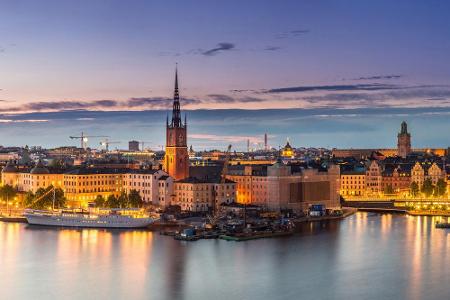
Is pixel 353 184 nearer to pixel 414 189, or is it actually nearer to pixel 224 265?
pixel 414 189

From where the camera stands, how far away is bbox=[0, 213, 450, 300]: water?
61.5ft

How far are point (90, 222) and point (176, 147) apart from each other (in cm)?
660

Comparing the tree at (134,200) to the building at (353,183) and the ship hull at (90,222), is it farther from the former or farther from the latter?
the building at (353,183)

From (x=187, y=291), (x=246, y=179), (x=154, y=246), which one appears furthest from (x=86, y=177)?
(x=187, y=291)

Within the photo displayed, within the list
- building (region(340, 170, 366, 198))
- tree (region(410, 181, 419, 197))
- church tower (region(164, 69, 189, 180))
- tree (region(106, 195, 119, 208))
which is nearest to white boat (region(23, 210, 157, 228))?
tree (region(106, 195, 119, 208))

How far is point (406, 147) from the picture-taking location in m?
62.3

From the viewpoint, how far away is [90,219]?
29.5 m

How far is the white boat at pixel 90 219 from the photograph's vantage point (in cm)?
2909

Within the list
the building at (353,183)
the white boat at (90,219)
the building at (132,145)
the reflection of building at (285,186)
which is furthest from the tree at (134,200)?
the building at (132,145)

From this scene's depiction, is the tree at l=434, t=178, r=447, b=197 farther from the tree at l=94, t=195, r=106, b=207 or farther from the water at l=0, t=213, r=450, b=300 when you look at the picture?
the tree at l=94, t=195, r=106, b=207

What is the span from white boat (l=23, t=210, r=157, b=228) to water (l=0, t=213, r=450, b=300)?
45.9 inches

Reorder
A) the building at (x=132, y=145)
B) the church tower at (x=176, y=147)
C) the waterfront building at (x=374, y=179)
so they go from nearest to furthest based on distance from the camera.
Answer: the church tower at (x=176, y=147) < the waterfront building at (x=374, y=179) < the building at (x=132, y=145)

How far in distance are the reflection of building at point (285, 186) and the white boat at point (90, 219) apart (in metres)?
5.64

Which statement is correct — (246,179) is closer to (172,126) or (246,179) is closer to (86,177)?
(172,126)
